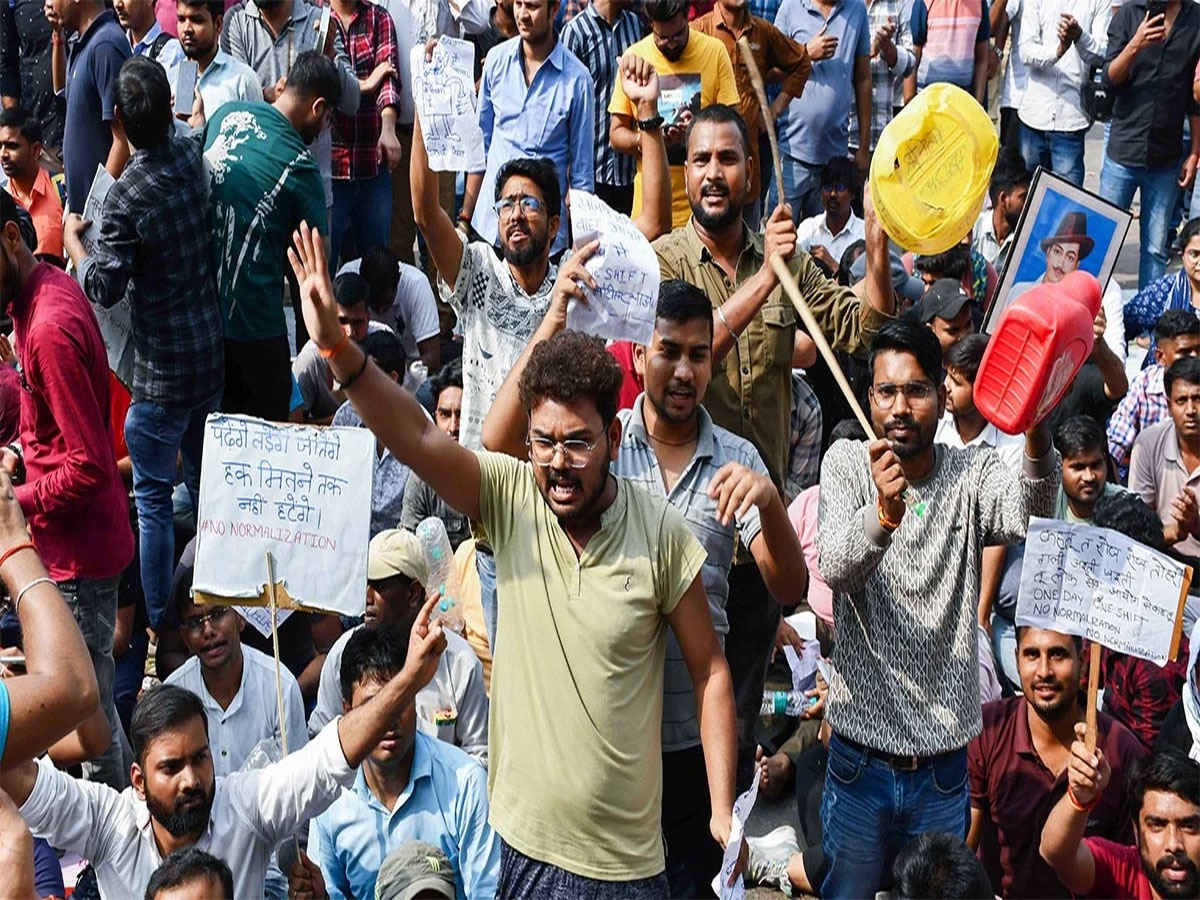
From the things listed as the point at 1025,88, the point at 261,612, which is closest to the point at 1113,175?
the point at 1025,88

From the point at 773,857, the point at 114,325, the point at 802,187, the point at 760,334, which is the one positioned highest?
the point at 760,334

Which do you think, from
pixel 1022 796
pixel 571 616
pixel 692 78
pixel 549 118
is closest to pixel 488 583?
pixel 571 616

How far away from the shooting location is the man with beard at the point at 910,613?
4.66 metres

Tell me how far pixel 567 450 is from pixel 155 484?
3.25 meters

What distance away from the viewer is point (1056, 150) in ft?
35.4

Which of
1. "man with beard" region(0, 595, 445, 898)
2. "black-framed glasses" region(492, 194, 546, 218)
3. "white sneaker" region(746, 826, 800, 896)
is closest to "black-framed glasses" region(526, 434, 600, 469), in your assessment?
"man with beard" region(0, 595, 445, 898)

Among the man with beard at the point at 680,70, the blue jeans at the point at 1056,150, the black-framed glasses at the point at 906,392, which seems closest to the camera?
the black-framed glasses at the point at 906,392

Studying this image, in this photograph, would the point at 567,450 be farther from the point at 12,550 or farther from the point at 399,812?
the point at 399,812

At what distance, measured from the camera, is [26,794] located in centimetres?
443

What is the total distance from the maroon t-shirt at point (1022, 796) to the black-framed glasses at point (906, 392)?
122 cm

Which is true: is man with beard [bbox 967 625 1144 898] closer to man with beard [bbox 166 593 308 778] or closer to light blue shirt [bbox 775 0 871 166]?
man with beard [bbox 166 593 308 778]

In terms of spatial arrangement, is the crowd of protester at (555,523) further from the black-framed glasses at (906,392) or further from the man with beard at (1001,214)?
the man with beard at (1001,214)

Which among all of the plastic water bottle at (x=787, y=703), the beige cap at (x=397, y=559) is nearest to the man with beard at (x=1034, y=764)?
the plastic water bottle at (x=787, y=703)

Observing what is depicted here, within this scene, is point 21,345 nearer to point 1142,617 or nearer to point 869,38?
point 1142,617
